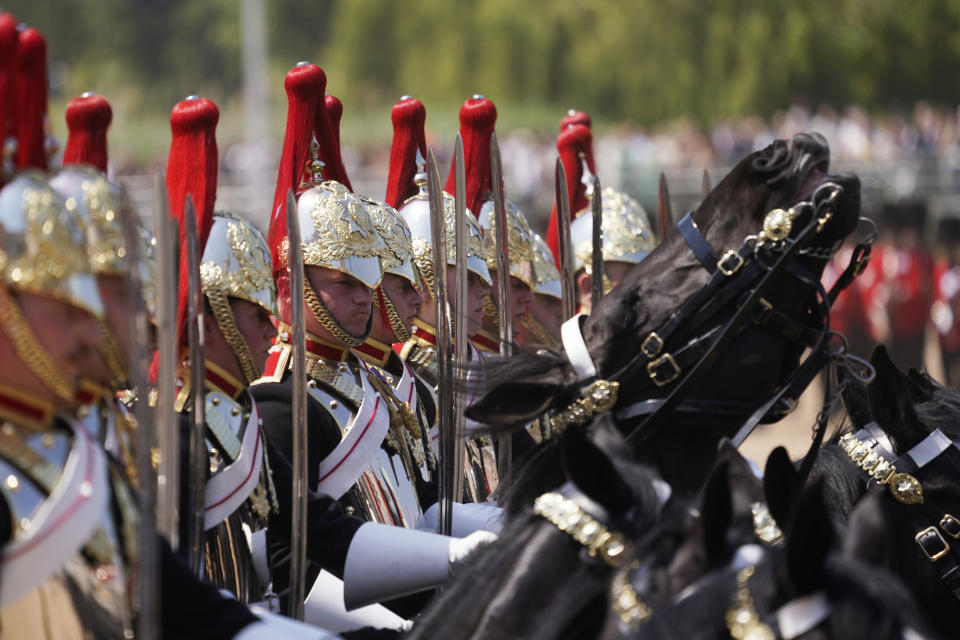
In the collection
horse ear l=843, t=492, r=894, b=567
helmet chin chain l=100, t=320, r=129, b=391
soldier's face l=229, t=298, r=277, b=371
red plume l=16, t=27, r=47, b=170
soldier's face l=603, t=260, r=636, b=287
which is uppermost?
red plume l=16, t=27, r=47, b=170

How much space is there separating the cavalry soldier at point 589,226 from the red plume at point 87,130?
9.33ft

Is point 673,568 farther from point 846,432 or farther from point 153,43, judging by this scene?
point 153,43

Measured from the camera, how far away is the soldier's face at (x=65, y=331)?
7.47 feet

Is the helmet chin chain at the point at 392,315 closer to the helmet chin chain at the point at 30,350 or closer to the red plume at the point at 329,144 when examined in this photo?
the red plume at the point at 329,144

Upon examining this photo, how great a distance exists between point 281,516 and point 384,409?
57 centimetres

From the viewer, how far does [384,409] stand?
420cm

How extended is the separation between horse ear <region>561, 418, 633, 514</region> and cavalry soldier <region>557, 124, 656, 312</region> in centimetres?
369

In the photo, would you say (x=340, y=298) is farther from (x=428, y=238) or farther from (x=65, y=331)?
(x=65, y=331)

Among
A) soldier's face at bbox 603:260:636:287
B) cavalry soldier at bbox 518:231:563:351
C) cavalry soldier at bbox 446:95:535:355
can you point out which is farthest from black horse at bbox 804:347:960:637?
soldier's face at bbox 603:260:636:287

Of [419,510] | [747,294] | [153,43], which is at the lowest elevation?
[153,43]

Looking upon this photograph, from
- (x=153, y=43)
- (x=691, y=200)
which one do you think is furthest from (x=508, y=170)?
(x=153, y=43)

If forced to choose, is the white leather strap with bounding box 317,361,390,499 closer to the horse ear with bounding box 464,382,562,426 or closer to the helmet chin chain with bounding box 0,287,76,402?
the horse ear with bounding box 464,382,562,426

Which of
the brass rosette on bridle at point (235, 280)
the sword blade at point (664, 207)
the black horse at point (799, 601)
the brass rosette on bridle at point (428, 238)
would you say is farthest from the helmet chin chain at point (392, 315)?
the black horse at point (799, 601)

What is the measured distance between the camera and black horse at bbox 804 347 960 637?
3.41 metres
